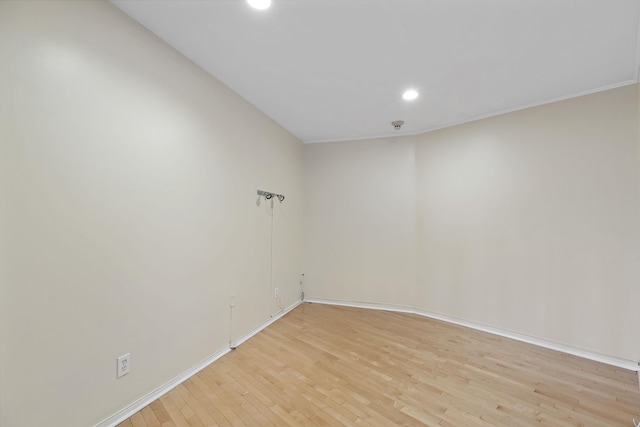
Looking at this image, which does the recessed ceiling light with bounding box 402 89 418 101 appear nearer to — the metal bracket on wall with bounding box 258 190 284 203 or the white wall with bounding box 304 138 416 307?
the white wall with bounding box 304 138 416 307

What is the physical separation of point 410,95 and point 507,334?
9.03 ft

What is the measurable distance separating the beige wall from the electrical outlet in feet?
8.72

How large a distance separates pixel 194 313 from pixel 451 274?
2.91 meters

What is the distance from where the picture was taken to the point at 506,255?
2955mm

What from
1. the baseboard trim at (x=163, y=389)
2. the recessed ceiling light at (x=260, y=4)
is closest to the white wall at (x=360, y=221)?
the baseboard trim at (x=163, y=389)

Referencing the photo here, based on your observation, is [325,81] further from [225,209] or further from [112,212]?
[112,212]

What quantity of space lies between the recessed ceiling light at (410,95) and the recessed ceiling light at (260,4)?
154cm

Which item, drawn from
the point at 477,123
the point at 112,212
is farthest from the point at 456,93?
the point at 112,212

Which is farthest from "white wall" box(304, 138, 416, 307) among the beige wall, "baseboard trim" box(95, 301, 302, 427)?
"baseboard trim" box(95, 301, 302, 427)

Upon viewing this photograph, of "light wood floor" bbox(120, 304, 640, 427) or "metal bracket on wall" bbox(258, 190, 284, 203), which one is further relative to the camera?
"metal bracket on wall" bbox(258, 190, 284, 203)

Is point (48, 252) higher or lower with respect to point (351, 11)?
lower

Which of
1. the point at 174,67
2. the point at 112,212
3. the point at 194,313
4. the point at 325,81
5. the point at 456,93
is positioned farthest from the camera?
the point at 456,93

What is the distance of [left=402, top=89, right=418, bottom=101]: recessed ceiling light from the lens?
2586 mm

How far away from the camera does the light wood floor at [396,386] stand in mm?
1688
